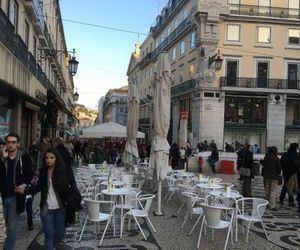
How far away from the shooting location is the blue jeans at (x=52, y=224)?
556 cm

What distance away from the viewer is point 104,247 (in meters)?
7.13

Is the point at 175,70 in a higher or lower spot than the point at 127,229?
higher

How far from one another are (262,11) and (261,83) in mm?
6134

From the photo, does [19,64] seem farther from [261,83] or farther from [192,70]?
[261,83]

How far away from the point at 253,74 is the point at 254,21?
14.6 feet

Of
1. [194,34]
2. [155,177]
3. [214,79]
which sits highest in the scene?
[194,34]

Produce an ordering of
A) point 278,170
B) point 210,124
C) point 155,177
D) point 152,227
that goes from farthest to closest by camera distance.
A: point 210,124
point 278,170
point 155,177
point 152,227

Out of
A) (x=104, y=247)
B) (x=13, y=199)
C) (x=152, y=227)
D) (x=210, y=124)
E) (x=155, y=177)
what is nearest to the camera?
(x=13, y=199)

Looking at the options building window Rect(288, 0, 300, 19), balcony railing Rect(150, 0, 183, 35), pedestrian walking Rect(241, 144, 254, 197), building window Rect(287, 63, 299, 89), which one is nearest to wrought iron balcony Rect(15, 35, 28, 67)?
pedestrian walking Rect(241, 144, 254, 197)

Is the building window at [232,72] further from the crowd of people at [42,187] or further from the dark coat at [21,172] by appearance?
the crowd of people at [42,187]

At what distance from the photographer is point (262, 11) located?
1438 inches

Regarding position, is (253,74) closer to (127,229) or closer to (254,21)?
(254,21)

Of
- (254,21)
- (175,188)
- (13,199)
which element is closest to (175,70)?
(254,21)

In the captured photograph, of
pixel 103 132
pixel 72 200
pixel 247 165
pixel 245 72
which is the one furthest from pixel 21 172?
pixel 245 72
